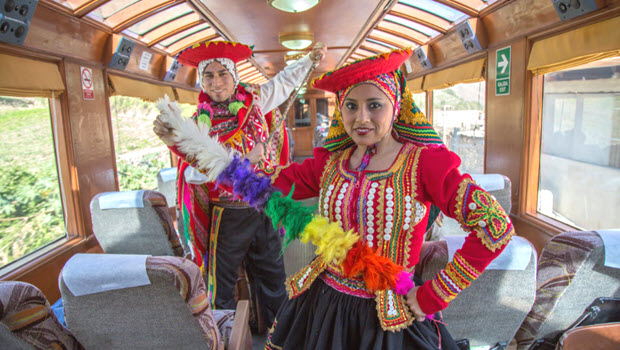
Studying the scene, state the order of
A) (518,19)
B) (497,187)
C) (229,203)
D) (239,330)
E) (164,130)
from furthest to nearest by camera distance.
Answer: (518,19), (497,187), (229,203), (239,330), (164,130)

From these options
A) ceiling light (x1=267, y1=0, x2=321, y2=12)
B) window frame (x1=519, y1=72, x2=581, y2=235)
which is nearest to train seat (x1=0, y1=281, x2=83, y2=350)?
ceiling light (x1=267, y1=0, x2=321, y2=12)

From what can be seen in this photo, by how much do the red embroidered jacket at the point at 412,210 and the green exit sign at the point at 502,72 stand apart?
368 centimetres

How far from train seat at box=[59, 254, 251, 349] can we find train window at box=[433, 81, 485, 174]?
Result: 5040 millimetres

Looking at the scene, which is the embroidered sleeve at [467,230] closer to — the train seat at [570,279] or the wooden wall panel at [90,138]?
the train seat at [570,279]

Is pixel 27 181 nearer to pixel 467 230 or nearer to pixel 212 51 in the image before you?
pixel 212 51

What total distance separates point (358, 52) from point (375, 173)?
24.0ft

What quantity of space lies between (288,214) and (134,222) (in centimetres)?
157

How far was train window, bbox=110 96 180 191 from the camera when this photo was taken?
509cm

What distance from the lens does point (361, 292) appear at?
136cm

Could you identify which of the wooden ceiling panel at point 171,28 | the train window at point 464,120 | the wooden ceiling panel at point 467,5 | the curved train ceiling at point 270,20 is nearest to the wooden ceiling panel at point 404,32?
the curved train ceiling at point 270,20

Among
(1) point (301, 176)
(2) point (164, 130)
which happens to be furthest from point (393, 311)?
(2) point (164, 130)

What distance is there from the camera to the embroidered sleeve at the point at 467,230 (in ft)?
3.73

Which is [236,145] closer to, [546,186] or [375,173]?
[375,173]

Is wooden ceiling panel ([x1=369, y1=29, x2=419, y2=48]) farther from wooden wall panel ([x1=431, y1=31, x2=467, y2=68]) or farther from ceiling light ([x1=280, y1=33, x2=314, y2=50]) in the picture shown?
ceiling light ([x1=280, y1=33, x2=314, y2=50])
